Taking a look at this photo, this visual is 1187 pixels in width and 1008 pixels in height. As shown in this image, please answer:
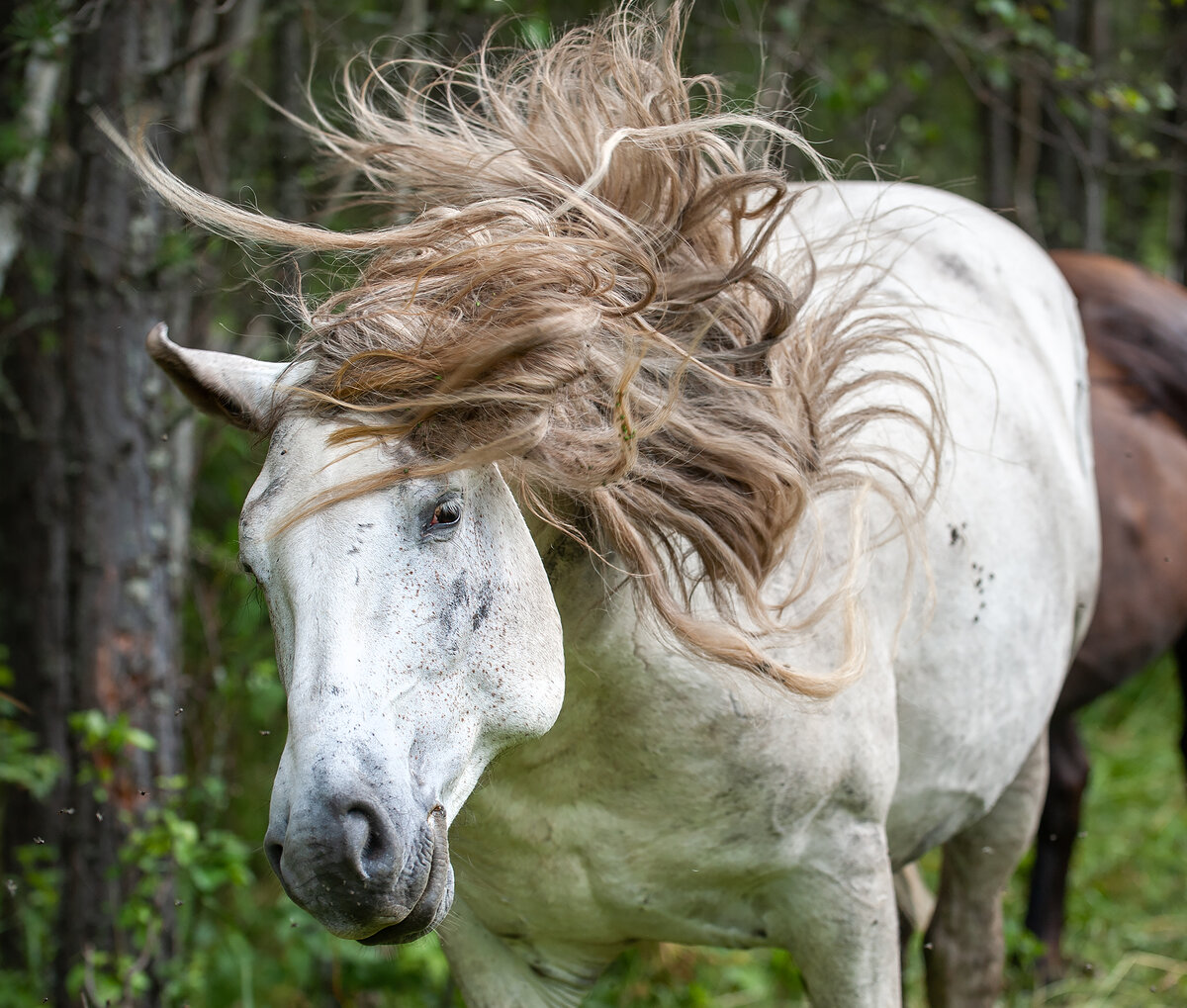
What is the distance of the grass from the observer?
11.0ft

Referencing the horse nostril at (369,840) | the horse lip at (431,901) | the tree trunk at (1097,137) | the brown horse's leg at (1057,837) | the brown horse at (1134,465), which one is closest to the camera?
the horse nostril at (369,840)

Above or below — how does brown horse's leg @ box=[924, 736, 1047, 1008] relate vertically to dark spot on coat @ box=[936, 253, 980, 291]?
below

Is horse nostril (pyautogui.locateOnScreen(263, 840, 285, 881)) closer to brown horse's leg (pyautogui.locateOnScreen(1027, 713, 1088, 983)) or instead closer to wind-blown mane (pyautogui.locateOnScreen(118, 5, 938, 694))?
wind-blown mane (pyautogui.locateOnScreen(118, 5, 938, 694))

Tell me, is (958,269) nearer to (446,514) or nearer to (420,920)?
(446,514)

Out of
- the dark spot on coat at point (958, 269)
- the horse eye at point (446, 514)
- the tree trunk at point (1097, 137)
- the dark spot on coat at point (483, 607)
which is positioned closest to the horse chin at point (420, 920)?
the dark spot on coat at point (483, 607)

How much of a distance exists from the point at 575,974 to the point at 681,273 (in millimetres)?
1184

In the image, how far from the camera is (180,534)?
308 cm

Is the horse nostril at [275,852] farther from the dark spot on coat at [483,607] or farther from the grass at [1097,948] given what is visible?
the grass at [1097,948]

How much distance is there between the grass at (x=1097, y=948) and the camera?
3346 mm

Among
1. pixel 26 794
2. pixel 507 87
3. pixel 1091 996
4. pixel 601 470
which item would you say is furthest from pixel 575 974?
pixel 26 794

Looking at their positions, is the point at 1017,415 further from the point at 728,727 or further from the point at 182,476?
the point at 182,476

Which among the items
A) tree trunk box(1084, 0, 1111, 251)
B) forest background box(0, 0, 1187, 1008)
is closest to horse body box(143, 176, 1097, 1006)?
forest background box(0, 0, 1187, 1008)

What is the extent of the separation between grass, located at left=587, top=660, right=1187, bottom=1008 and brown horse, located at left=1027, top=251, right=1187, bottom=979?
2.46 feet

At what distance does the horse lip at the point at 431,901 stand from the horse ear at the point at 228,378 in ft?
1.79
